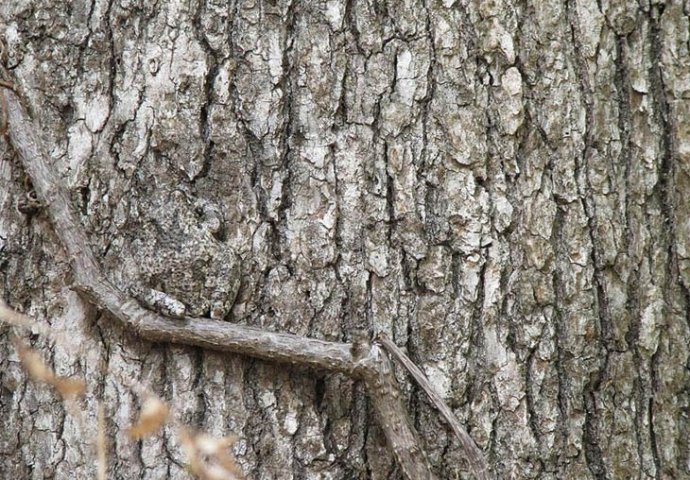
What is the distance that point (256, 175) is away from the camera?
1475 mm

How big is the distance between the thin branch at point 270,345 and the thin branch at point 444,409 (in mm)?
25

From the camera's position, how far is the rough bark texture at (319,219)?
4.80ft

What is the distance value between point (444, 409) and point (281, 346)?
29 centimetres

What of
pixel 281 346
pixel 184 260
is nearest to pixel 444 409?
pixel 281 346

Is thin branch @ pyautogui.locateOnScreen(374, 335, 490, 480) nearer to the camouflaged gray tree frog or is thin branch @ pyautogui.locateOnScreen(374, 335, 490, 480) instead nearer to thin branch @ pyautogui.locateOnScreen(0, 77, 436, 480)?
thin branch @ pyautogui.locateOnScreen(0, 77, 436, 480)

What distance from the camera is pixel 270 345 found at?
4.72 feet

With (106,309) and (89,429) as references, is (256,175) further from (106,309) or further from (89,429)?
(89,429)

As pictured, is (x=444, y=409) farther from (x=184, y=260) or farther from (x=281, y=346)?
(x=184, y=260)

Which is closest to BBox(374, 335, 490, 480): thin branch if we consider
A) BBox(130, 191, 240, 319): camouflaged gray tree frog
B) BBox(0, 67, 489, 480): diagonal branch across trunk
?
BBox(0, 67, 489, 480): diagonal branch across trunk

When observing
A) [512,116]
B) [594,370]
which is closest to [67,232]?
[512,116]

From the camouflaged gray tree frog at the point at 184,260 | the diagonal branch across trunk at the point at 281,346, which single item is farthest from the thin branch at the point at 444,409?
the camouflaged gray tree frog at the point at 184,260

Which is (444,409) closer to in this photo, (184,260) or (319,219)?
(319,219)

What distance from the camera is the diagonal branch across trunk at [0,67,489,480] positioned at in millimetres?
1439

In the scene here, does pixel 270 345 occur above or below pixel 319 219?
below
